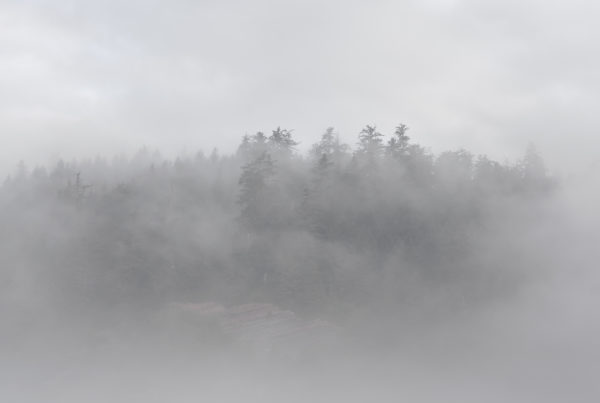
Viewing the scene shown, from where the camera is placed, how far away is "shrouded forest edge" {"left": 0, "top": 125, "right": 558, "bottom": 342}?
41.2 meters

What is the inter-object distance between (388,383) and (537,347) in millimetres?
7782

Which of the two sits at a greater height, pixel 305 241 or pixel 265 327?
pixel 305 241

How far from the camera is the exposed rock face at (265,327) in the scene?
3703 cm

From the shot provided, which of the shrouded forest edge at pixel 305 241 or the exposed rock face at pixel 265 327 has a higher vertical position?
the shrouded forest edge at pixel 305 241

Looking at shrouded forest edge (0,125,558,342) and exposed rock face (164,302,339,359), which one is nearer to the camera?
exposed rock face (164,302,339,359)

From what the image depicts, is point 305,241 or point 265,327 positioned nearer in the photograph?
point 265,327

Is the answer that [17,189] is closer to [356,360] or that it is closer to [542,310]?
[356,360]

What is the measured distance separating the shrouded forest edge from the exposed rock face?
2.43 feet

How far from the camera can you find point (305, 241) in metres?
42.4

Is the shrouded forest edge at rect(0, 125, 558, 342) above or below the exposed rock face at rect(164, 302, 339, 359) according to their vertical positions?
above

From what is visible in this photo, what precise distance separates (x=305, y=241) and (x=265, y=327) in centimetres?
636

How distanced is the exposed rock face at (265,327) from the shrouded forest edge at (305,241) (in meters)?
0.74

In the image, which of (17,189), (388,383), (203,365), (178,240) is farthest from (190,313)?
(17,189)

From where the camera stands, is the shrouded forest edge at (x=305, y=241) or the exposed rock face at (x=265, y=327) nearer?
the exposed rock face at (x=265, y=327)
